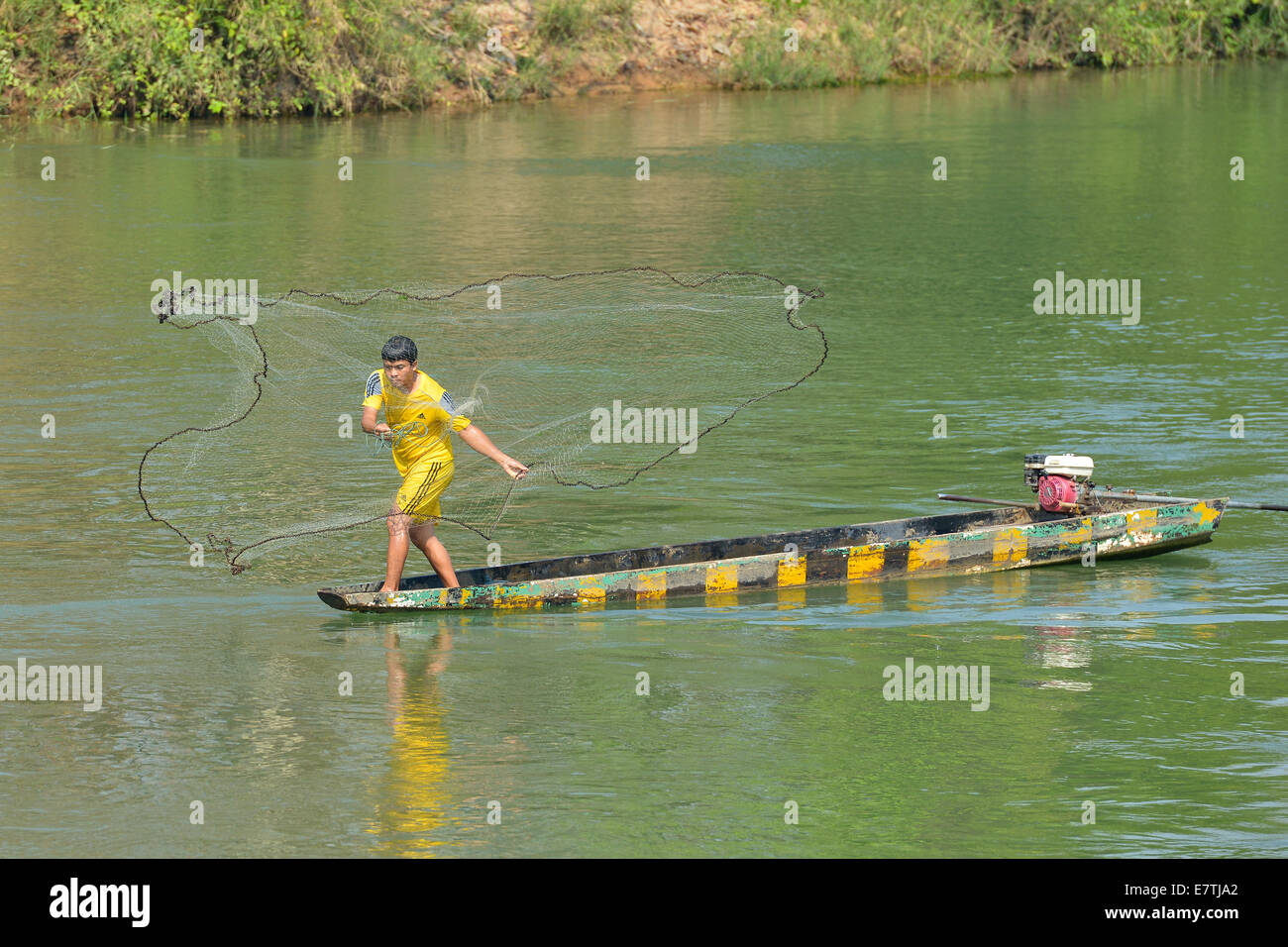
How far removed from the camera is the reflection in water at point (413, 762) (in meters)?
7.54

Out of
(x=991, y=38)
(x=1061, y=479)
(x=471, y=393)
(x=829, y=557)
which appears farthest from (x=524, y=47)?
(x=829, y=557)

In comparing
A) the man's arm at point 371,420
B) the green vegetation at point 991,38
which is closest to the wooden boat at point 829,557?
the man's arm at point 371,420

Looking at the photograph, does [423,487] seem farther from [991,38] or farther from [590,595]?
[991,38]

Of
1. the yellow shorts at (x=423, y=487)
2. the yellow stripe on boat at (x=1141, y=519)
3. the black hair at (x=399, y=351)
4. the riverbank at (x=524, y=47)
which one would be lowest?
the yellow stripe on boat at (x=1141, y=519)

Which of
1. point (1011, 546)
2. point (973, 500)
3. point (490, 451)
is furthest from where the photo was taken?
point (973, 500)

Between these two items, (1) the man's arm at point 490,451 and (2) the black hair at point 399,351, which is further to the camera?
(1) the man's arm at point 490,451

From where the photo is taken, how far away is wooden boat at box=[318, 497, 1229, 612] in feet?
33.9

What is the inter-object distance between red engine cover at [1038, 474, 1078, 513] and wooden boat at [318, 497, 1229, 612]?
0.23 feet

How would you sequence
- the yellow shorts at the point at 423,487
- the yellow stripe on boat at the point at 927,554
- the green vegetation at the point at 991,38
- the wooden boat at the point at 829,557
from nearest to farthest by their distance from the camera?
the yellow shorts at the point at 423,487 → the wooden boat at the point at 829,557 → the yellow stripe on boat at the point at 927,554 → the green vegetation at the point at 991,38

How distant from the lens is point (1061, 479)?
37.2 ft

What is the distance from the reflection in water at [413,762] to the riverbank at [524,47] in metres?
27.6

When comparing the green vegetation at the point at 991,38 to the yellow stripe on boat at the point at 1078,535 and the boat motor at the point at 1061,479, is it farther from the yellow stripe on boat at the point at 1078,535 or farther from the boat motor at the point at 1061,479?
the yellow stripe on boat at the point at 1078,535

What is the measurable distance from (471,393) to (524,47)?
93.7 feet
